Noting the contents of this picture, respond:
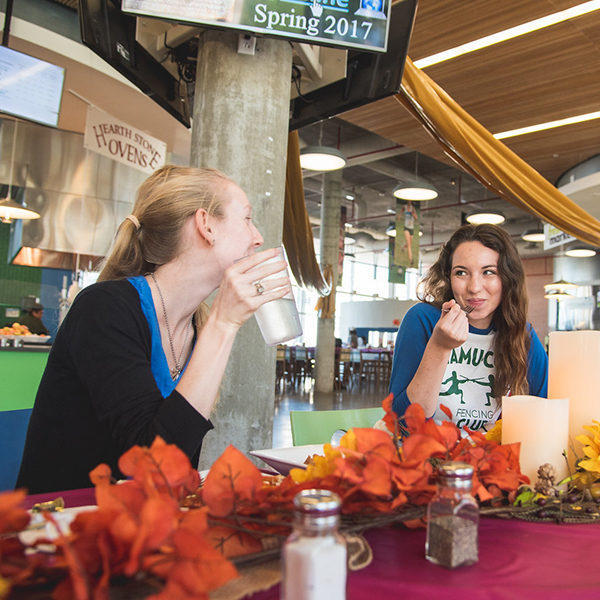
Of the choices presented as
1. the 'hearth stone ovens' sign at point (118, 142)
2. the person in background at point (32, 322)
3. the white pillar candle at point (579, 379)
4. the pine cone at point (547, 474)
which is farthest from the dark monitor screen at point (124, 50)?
the person in background at point (32, 322)

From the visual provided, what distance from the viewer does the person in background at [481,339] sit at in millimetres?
1773

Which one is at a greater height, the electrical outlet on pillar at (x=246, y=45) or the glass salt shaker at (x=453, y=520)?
the electrical outlet on pillar at (x=246, y=45)

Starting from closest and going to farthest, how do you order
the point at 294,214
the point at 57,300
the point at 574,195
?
1. the point at 294,214
2. the point at 574,195
3. the point at 57,300

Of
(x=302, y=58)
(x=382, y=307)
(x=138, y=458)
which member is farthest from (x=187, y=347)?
(x=382, y=307)

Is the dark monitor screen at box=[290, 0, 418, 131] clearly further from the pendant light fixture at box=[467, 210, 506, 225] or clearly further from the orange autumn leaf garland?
the pendant light fixture at box=[467, 210, 506, 225]

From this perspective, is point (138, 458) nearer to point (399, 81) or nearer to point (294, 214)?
point (399, 81)

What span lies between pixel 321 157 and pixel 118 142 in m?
3.29

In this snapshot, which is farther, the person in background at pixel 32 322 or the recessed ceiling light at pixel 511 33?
the person in background at pixel 32 322

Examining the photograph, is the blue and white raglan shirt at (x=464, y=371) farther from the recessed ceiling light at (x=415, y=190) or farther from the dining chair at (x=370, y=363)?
the dining chair at (x=370, y=363)

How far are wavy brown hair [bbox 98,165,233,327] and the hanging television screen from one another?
291 cm

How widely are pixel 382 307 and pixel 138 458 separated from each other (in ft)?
61.3

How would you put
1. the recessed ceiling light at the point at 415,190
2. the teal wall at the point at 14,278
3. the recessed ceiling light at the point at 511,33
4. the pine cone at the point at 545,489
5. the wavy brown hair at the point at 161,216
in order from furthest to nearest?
the teal wall at the point at 14,278 < the recessed ceiling light at the point at 415,190 < the recessed ceiling light at the point at 511,33 < the wavy brown hair at the point at 161,216 < the pine cone at the point at 545,489

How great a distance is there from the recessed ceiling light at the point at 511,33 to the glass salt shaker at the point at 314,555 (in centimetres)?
493

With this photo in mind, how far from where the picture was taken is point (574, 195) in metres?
8.27
